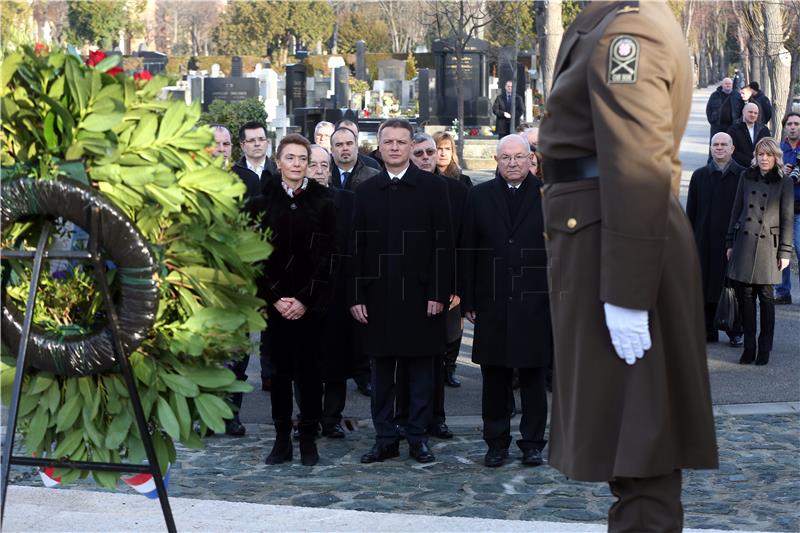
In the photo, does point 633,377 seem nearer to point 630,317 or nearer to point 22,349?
point 630,317

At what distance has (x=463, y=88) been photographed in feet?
101

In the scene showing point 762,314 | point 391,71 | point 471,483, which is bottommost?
point 471,483

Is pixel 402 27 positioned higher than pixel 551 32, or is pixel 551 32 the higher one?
pixel 402 27

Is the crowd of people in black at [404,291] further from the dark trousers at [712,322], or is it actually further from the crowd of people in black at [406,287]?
the dark trousers at [712,322]

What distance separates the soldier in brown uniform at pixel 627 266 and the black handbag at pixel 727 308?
6425 mm

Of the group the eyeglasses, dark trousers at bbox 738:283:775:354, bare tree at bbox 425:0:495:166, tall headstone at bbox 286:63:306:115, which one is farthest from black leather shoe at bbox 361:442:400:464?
tall headstone at bbox 286:63:306:115

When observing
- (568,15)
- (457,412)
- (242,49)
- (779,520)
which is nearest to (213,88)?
(568,15)

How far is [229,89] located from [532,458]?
82.3ft

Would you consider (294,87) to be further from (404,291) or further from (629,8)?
(629,8)

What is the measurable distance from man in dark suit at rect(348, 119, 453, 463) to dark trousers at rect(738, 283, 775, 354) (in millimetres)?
3355

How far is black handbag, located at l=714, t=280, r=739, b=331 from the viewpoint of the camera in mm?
9820

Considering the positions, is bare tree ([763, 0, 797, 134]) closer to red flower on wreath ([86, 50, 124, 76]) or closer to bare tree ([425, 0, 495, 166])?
bare tree ([425, 0, 495, 166])

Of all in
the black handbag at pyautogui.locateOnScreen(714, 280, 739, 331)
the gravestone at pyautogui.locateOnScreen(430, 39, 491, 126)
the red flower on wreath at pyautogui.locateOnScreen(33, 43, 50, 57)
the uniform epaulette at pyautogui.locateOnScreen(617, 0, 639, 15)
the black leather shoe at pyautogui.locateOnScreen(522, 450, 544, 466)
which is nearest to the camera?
the uniform epaulette at pyautogui.locateOnScreen(617, 0, 639, 15)

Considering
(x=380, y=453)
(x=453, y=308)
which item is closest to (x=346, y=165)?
(x=453, y=308)
